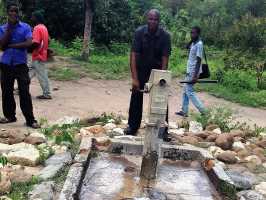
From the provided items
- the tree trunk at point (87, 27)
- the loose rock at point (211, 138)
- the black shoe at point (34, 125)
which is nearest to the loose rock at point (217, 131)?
the loose rock at point (211, 138)

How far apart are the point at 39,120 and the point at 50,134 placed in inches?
47.5

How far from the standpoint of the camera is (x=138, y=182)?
5.19 meters

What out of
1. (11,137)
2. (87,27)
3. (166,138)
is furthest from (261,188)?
(87,27)

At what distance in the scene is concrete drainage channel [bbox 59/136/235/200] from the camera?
→ 4.84 metres

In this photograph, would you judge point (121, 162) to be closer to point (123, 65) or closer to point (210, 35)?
point (123, 65)

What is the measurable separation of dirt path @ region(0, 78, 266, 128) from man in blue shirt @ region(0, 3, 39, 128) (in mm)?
434

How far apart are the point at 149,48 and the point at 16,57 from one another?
73.0 inches

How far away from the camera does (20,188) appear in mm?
4742

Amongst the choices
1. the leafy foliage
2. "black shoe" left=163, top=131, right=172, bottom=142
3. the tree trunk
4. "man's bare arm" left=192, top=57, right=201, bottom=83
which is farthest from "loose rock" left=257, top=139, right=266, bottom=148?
the tree trunk

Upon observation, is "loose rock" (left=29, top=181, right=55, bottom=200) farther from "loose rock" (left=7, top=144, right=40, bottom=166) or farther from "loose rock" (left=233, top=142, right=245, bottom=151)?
"loose rock" (left=233, top=142, right=245, bottom=151)

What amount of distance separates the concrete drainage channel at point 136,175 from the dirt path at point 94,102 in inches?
80.5

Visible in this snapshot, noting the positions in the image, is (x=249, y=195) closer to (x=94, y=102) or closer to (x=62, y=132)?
(x=62, y=132)

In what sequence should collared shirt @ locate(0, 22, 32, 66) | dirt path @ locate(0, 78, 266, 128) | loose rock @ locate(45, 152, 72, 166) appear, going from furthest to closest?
dirt path @ locate(0, 78, 266, 128)
collared shirt @ locate(0, 22, 32, 66)
loose rock @ locate(45, 152, 72, 166)

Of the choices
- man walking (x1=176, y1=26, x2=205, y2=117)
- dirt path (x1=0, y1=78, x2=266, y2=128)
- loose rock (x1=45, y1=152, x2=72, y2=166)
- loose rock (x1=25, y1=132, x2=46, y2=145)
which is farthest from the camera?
dirt path (x1=0, y1=78, x2=266, y2=128)
